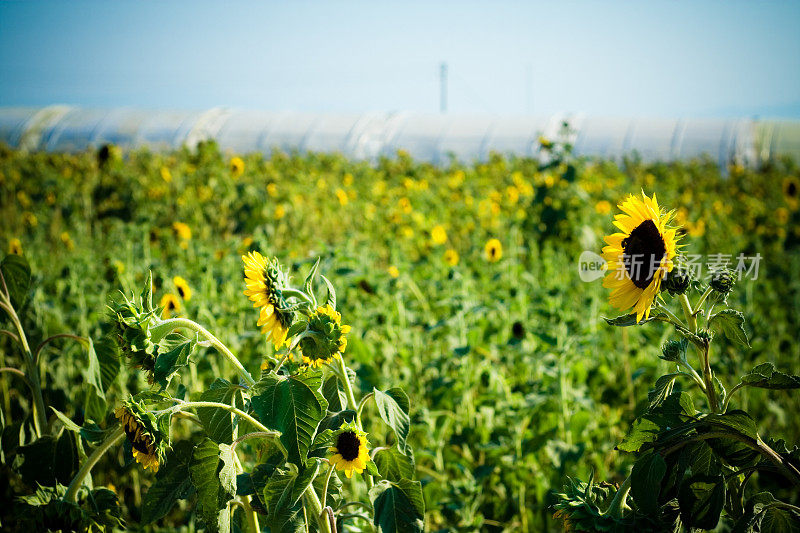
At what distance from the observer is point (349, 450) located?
962 mm

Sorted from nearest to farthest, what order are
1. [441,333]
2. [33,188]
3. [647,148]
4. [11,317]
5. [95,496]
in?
[95,496] < [11,317] < [441,333] < [33,188] < [647,148]

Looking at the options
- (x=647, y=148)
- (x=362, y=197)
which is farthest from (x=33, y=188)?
(x=647, y=148)

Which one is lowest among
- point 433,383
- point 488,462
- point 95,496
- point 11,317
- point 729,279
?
point 488,462

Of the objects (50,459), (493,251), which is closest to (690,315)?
(50,459)

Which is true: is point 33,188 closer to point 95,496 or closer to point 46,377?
point 46,377

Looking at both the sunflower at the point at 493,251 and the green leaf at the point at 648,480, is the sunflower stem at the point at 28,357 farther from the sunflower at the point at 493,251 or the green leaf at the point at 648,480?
the sunflower at the point at 493,251

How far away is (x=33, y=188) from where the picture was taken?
6.85m

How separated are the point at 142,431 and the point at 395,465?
1.37ft

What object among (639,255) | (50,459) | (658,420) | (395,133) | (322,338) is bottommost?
(50,459)

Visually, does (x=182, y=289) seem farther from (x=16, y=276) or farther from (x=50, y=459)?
(x=50, y=459)

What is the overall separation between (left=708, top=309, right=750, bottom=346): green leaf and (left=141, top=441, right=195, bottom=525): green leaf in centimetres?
83

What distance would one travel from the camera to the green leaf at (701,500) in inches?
30.4

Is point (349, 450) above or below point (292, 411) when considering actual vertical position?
below

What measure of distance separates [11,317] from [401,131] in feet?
39.1
